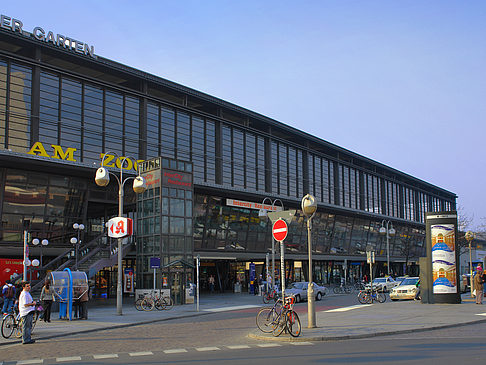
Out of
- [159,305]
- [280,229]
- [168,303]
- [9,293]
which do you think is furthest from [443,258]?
[9,293]

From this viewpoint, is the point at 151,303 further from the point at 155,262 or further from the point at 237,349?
the point at 237,349

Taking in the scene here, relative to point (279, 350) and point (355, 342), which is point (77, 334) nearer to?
point (279, 350)

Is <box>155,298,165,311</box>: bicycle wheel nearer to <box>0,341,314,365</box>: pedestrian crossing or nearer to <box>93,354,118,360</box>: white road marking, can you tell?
<box>0,341,314,365</box>: pedestrian crossing

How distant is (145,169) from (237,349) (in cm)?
2476

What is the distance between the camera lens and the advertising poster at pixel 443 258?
26.8 metres

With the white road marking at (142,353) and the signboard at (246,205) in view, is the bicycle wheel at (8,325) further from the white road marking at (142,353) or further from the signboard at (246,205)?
the signboard at (246,205)

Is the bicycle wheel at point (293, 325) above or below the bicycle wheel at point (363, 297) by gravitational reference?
above

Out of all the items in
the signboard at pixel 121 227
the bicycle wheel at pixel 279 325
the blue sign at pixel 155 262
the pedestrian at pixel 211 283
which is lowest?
the pedestrian at pixel 211 283

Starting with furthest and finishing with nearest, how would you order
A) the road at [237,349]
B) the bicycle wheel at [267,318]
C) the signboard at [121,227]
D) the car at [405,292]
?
the car at [405,292] → the signboard at [121,227] → the bicycle wheel at [267,318] → the road at [237,349]

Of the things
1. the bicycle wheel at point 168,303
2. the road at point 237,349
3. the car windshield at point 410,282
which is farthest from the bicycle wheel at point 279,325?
the car windshield at point 410,282

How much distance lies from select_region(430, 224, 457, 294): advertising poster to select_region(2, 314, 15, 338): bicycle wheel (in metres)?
19.9

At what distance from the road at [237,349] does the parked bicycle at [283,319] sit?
0.79 m

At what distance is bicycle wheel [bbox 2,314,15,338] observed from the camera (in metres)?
16.9

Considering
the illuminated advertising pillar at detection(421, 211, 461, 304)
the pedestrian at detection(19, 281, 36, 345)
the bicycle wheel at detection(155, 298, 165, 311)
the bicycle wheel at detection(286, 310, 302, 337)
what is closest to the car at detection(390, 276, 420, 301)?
the illuminated advertising pillar at detection(421, 211, 461, 304)
